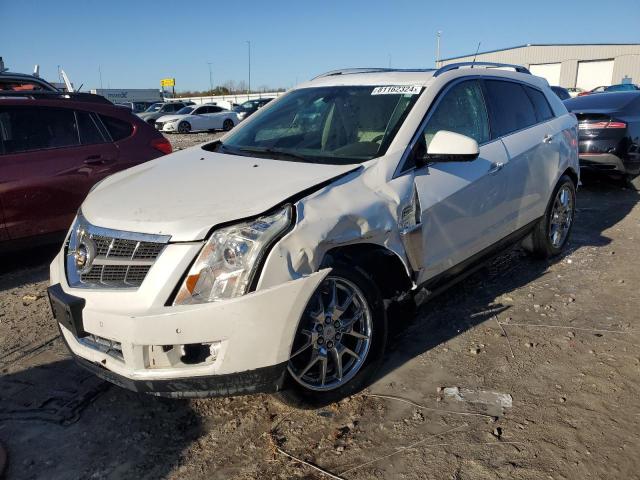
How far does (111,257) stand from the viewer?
257 centimetres

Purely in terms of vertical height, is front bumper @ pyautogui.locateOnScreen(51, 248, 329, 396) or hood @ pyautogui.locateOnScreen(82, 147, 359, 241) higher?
hood @ pyautogui.locateOnScreen(82, 147, 359, 241)

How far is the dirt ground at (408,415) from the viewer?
239 centimetres

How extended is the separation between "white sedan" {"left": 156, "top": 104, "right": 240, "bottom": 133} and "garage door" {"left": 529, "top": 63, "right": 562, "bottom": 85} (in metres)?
35.8

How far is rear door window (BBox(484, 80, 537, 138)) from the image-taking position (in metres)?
4.13

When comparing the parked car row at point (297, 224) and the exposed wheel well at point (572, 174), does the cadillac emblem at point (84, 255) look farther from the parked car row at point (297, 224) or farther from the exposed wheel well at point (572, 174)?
the exposed wheel well at point (572, 174)

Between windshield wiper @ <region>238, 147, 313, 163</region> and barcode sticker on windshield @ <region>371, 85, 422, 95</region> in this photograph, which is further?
barcode sticker on windshield @ <region>371, 85, 422, 95</region>

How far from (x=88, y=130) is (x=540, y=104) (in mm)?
4445

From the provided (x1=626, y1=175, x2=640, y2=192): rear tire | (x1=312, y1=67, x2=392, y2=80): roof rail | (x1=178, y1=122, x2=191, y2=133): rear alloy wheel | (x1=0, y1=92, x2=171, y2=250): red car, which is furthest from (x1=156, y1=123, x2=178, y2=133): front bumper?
(x1=312, y1=67, x2=392, y2=80): roof rail

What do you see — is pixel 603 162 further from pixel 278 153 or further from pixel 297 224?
pixel 297 224

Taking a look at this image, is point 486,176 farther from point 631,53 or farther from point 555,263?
point 631,53

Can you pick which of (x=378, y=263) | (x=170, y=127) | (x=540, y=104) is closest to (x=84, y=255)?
(x=378, y=263)

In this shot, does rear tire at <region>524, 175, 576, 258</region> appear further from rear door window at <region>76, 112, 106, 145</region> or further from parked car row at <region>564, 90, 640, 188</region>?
rear door window at <region>76, 112, 106, 145</region>

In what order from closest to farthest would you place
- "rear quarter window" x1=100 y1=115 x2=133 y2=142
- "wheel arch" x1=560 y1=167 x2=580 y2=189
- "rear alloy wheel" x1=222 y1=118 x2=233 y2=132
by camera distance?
"wheel arch" x1=560 y1=167 x2=580 y2=189, "rear quarter window" x1=100 y1=115 x2=133 y2=142, "rear alloy wheel" x1=222 y1=118 x2=233 y2=132

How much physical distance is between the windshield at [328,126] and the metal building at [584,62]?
1880 inches
